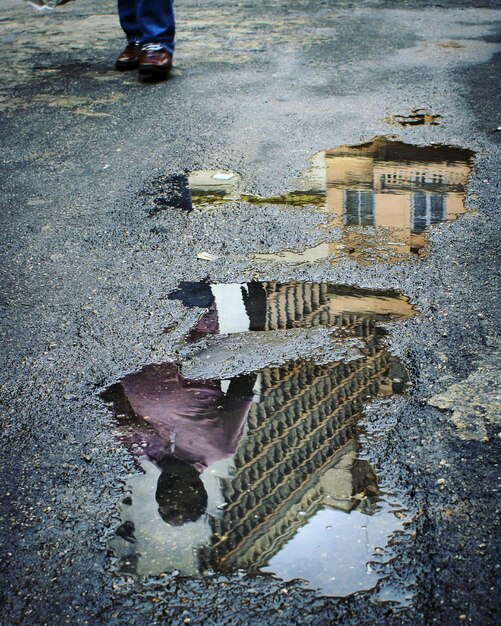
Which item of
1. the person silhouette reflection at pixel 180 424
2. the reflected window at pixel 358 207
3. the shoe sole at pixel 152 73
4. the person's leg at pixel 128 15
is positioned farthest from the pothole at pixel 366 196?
the person's leg at pixel 128 15

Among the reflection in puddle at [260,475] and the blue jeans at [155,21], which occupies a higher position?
the blue jeans at [155,21]

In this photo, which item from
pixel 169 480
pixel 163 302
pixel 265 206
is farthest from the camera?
pixel 265 206

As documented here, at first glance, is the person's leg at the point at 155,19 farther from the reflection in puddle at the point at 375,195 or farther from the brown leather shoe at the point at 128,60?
the reflection in puddle at the point at 375,195

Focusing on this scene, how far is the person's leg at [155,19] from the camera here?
5.66 m

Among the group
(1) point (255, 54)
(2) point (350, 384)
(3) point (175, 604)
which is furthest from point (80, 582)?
(1) point (255, 54)

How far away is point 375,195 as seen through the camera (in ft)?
11.3

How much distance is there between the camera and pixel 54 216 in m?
3.51

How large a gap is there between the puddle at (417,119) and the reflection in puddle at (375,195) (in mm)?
332

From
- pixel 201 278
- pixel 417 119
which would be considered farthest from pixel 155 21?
pixel 201 278

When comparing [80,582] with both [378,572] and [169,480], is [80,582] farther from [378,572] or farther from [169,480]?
[378,572]

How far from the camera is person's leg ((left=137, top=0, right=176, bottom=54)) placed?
5.66 m

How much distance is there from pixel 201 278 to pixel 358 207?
0.88 metres

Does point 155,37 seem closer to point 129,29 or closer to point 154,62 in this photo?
point 154,62

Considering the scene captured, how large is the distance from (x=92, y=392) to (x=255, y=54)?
4665 millimetres
